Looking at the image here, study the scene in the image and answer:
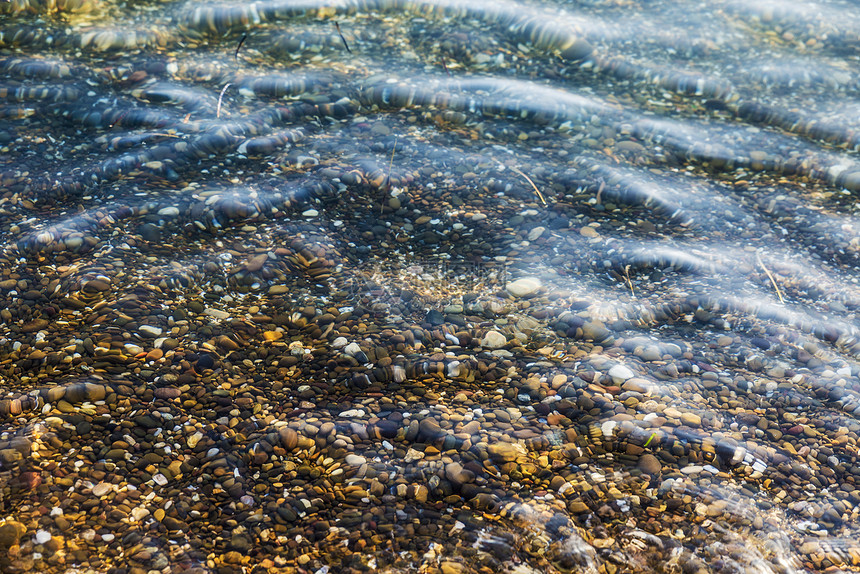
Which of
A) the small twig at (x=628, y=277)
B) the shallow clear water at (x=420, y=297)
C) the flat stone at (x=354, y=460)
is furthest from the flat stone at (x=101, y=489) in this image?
the small twig at (x=628, y=277)

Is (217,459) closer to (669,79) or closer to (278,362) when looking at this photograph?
(278,362)

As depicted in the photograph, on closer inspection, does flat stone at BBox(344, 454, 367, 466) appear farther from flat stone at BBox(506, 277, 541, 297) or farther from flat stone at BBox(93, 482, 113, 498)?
flat stone at BBox(506, 277, 541, 297)

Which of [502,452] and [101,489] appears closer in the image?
[101,489]

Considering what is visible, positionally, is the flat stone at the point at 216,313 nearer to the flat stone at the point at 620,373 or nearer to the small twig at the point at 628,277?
the flat stone at the point at 620,373

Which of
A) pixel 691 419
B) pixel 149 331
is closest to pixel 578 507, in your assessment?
pixel 691 419

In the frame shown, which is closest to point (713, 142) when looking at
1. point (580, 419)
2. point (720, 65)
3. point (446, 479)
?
point (720, 65)

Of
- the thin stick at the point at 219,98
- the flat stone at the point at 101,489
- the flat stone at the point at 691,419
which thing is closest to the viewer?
the flat stone at the point at 101,489

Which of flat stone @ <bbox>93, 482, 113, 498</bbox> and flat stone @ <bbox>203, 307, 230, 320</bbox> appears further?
flat stone @ <bbox>203, 307, 230, 320</bbox>

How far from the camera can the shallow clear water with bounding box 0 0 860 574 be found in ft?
7.47

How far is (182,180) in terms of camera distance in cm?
379

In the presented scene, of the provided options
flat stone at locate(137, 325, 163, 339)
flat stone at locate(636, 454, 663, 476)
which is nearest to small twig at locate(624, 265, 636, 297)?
flat stone at locate(636, 454, 663, 476)

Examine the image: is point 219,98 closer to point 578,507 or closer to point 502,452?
point 502,452

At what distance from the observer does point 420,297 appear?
10.6ft

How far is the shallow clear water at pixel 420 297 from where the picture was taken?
2275mm
